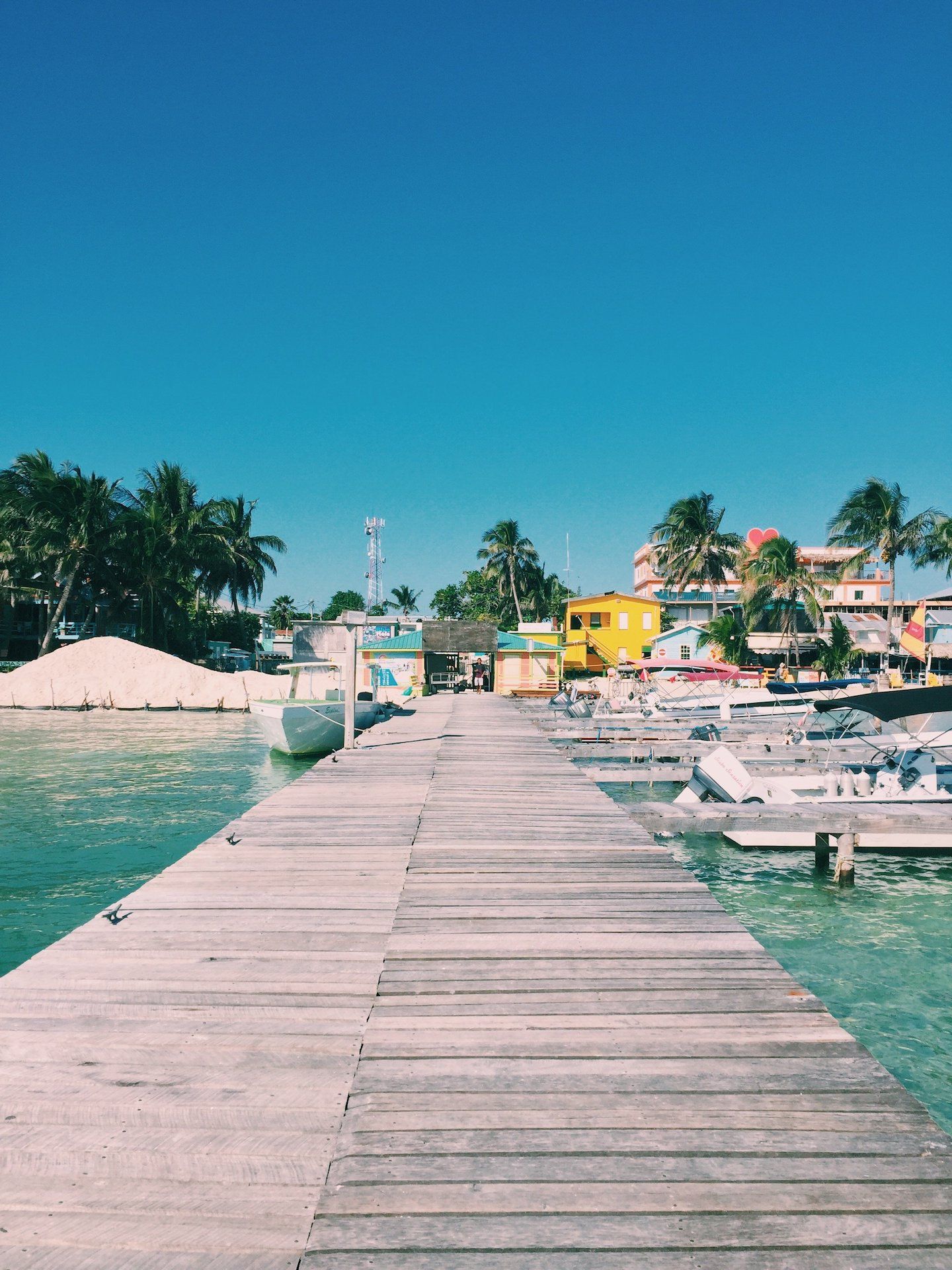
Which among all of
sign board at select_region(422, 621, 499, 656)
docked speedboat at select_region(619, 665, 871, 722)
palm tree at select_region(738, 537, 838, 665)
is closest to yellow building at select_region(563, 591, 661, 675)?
palm tree at select_region(738, 537, 838, 665)

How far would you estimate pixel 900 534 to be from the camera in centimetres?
5509

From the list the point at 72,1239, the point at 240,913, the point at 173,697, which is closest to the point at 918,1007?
the point at 240,913

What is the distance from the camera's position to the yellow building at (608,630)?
180 feet

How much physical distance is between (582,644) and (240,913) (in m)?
50.1

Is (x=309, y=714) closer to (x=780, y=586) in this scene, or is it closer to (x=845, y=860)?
(x=845, y=860)

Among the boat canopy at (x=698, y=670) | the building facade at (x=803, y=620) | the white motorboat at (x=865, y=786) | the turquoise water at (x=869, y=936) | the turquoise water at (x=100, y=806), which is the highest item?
the building facade at (x=803, y=620)

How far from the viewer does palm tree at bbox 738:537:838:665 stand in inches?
2057

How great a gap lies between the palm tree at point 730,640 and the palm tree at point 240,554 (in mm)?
32775

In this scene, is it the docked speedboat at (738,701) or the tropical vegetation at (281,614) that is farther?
the tropical vegetation at (281,614)

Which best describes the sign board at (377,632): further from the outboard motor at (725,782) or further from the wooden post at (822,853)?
the wooden post at (822,853)

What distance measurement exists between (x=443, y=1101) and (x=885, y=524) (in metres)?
60.4

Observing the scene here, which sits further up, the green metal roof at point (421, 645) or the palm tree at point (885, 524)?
the palm tree at point (885, 524)

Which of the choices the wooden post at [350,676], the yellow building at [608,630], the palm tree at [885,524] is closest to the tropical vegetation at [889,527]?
the palm tree at [885,524]

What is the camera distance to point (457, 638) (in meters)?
40.9
